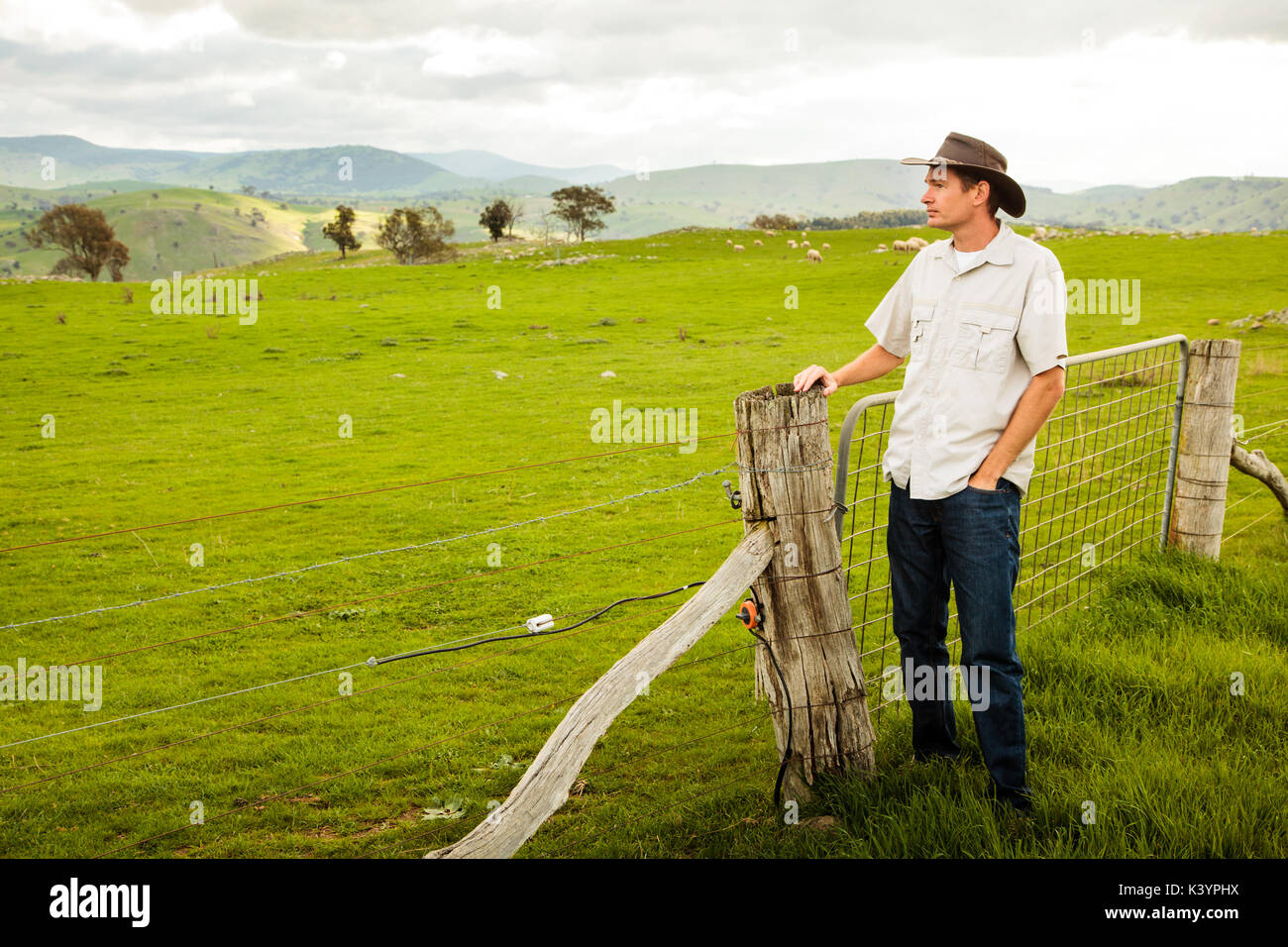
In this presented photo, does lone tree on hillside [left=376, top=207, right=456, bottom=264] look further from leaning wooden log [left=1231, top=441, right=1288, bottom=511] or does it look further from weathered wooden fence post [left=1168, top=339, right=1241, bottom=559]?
weathered wooden fence post [left=1168, top=339, right=1241, bottom=559]

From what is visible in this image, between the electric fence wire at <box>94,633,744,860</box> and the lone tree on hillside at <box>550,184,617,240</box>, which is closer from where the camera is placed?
the electric fence wire at <box>94,633,744,860</box>

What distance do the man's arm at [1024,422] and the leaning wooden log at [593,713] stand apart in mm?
1035

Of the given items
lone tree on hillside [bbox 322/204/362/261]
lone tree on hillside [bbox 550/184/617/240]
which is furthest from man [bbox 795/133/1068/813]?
lone tree on hillside [bbox 322/204/362/261]

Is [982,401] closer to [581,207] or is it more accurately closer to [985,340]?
[985,340]

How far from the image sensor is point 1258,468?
7812 millimetres

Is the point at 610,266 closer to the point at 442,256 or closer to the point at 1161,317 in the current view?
the point at 442,256

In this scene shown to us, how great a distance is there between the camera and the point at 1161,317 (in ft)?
104

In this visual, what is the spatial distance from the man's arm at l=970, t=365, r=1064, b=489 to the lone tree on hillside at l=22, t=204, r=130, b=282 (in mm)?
98003

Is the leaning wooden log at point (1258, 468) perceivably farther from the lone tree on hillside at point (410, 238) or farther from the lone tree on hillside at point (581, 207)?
the lone tree on hillside at point (581, 207)

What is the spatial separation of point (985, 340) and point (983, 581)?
1.11 meters

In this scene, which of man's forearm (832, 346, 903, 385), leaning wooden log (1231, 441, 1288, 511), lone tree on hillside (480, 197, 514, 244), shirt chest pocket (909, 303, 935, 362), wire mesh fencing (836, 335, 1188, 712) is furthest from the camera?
lone tree on hillside (480, 197, 514, 244)

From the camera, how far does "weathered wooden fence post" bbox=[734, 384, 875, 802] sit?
391cm

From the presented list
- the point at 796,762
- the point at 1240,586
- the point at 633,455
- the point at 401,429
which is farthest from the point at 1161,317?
the point at 796,762

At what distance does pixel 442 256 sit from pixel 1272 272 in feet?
216
